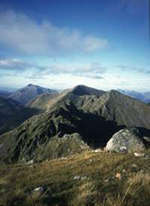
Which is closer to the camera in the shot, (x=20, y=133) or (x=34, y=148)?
(x=34, y=148)

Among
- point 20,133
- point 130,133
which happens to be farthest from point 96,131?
point 130,133

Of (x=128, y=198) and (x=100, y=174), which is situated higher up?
(x=128, y=198)

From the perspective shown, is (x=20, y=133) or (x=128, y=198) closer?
(x=128, y=198)

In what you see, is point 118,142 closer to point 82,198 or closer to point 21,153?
point 82,198

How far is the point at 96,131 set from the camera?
154 metres

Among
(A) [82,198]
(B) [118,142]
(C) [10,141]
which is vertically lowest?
(C) [10,141]

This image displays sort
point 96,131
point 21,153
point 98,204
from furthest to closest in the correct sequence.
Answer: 1. point 96,131
2. point 21,153
3. point 98,204

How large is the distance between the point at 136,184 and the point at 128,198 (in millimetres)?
1068

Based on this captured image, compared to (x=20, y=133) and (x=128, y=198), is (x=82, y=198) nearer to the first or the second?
(x=128, y=198)

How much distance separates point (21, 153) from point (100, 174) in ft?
333

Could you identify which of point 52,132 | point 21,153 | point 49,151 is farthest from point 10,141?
point 49,151

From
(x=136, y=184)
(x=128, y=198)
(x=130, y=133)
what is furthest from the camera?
(x=130, y=133)

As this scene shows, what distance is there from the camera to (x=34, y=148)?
325 ft

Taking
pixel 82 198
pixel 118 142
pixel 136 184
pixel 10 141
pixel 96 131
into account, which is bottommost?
pixel 96 131
